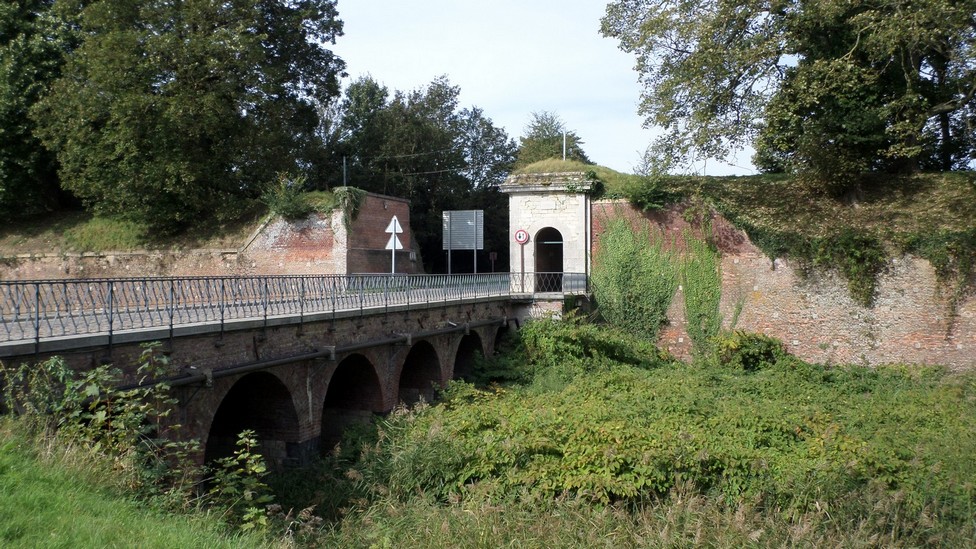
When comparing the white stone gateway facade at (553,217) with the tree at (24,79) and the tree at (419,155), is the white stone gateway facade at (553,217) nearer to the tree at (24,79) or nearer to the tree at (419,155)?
the tree at (419,155)

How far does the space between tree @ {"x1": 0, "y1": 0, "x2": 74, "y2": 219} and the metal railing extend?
49.1 ft

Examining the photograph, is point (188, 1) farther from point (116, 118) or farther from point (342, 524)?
point (342, 524)

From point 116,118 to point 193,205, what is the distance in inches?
142

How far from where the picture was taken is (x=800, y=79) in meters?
18.5

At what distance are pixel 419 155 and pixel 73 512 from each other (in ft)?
100

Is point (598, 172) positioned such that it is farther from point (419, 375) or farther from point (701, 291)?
point (419, 375)

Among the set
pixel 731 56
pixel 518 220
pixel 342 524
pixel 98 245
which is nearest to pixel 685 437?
pixel 342 524

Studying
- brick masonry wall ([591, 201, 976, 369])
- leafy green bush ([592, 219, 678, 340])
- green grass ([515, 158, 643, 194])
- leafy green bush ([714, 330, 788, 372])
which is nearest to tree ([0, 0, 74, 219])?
green grass ([515, 158, 643, 194])

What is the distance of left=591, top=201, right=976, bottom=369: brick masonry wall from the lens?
777 inches

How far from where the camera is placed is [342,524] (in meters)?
8.96

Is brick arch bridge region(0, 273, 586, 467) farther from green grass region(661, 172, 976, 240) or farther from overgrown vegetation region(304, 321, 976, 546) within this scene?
green grass region(661, 172, 976, 240)

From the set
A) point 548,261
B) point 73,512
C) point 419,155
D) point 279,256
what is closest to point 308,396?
point 73,512

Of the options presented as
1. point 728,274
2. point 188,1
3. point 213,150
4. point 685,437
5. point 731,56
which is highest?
point 188,1

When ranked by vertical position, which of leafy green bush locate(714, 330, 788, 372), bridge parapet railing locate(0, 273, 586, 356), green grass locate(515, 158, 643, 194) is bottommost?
leafy green bush locate(714, 330, 788, 372)
